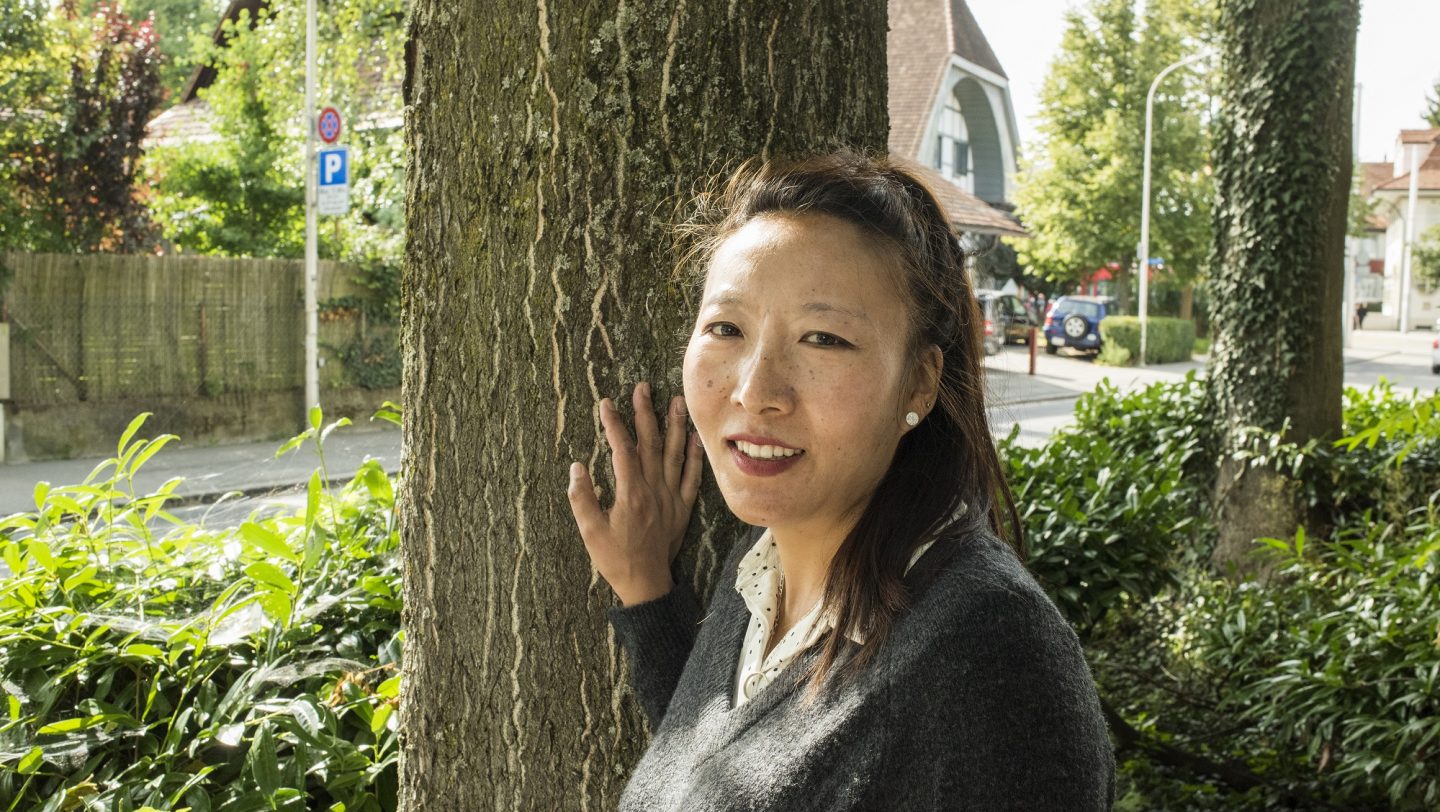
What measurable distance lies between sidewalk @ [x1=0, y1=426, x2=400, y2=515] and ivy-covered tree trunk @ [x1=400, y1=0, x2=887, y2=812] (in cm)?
835

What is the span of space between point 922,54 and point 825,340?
1416 inches

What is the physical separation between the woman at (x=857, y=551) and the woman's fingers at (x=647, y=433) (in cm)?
22

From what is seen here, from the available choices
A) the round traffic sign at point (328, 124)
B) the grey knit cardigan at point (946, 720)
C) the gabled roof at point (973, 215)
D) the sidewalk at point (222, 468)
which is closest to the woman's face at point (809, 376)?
the grey knit cardigan at point (946, 720)

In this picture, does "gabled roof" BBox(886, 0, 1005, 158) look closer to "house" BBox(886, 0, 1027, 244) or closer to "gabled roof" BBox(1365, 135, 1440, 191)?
"house" BBox(886, 0, 1027, 244)

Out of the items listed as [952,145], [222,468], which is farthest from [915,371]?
[952,145]

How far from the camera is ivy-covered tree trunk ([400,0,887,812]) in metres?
2.05

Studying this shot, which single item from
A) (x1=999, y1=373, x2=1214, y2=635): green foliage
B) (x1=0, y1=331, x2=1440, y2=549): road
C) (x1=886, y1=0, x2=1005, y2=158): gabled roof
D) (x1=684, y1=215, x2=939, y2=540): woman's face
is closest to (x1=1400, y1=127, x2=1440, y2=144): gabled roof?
(x1=886, y1=0, x2=1005, y2=158): gabled roof

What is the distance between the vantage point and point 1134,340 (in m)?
32.2

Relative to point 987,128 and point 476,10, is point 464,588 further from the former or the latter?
point 987,128

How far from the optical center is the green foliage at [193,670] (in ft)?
7.67

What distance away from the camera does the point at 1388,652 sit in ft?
13.0

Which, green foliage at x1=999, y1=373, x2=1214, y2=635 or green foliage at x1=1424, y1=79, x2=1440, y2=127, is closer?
green foliage at x1=999, y1=373, x2=1214, y2=635

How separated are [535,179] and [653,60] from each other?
276 mm

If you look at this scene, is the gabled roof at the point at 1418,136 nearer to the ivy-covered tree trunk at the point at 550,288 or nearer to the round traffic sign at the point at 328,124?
the round traffic sign at the point at 328,124
